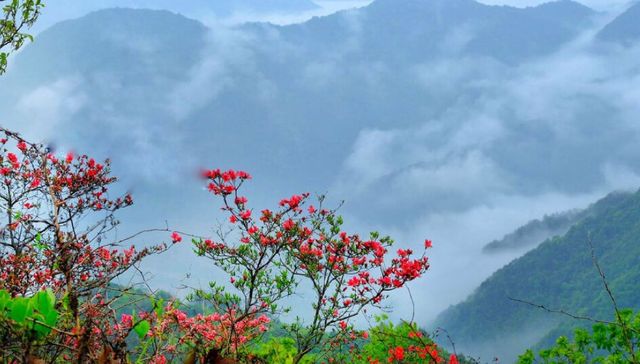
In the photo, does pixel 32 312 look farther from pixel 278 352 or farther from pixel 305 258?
pixel 305 258

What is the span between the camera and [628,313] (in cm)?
732

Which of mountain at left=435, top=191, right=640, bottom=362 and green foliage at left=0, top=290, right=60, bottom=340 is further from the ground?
mountain at left=435, top=191, right=640, bottom=362

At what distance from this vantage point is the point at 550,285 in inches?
5315

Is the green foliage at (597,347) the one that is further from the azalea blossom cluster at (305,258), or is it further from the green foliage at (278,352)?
the green foliage at (278,352)

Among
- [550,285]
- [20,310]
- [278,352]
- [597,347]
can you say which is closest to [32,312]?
[20,310]

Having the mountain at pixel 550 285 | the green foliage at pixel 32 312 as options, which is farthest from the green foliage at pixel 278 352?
the mountain at pixel 550 285

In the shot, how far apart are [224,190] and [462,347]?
132055 millimetres

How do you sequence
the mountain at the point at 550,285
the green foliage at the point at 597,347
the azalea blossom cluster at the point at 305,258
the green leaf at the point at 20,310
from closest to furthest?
the green leaf at the point at 20,310, the green foliage at the point at 597,347, the azalea blossom cluster at the point at 305,258, the mountain at the point at 550,285

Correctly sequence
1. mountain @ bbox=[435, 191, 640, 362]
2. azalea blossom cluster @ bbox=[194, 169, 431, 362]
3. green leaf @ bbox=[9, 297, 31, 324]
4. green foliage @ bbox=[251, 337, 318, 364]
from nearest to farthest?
1. green leaf @ bbox=[9, 297, 31, 324]
2. green foliage @ bbox=[251, 337, 318, 364]
3. azalea blossom cluster @ bbox=[194, 169, 431, 362]
4. mountain @ bbox=[435, 191, 640, 362]

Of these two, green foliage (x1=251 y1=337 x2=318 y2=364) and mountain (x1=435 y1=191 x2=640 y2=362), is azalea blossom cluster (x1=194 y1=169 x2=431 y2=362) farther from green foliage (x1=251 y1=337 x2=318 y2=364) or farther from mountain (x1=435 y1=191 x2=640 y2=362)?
mountain (x1=435 y1=191 x2=640 y2=362)

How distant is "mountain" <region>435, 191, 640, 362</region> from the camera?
116000mm

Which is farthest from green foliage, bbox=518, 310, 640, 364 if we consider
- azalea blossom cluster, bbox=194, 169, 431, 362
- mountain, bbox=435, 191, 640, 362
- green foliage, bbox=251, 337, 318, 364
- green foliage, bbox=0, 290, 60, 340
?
mountain, bbox=435, 191, 640, 362

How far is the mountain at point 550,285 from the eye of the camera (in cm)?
11600

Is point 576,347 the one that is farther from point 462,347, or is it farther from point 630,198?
point 630,198
